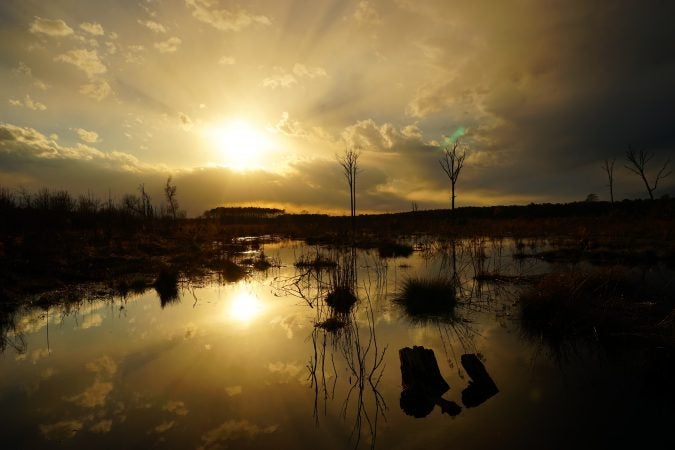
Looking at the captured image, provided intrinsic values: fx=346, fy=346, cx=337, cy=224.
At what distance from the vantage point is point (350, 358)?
5.42m

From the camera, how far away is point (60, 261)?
13406 millimetres

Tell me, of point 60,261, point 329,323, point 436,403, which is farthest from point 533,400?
point 60,261

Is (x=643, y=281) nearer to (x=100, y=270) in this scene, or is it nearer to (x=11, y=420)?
(x=11, y=420)

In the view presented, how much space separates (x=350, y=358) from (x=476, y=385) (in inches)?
73.6

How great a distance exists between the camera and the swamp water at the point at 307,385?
3.55m

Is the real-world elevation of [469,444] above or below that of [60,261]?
below

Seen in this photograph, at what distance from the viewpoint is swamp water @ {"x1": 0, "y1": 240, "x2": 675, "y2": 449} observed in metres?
3.55

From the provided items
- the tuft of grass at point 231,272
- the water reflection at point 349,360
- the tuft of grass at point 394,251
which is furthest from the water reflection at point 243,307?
the tuft of grass at point 394,251

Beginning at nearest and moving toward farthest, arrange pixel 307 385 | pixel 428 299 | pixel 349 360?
1. pixel 307 385
2. pixel 349 360
3. pixel 428 299

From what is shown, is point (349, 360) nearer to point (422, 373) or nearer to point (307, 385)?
point (307, 385)

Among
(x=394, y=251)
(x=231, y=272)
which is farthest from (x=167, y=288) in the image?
(x=394, y=251)

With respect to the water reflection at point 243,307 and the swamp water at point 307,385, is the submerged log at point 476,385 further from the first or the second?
the water reflection at point 243,307

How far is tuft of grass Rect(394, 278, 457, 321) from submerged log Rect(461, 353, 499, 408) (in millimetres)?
2856

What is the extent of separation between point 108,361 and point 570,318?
8.04 meters
